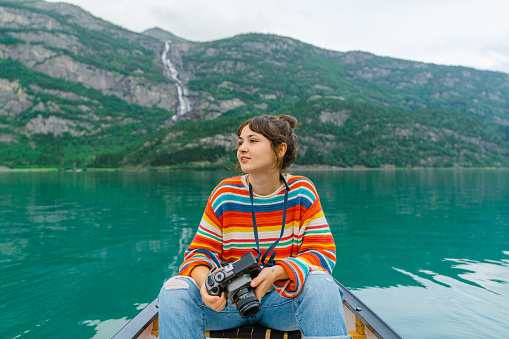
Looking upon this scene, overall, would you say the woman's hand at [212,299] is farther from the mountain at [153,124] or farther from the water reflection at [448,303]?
the mountain at [153,124]

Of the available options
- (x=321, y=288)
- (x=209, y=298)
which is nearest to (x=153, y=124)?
(x=209, y=298)

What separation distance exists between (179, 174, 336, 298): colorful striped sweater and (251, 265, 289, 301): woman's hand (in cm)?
38

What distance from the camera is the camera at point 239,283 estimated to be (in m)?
2.03

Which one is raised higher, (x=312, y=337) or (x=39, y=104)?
(x=39, y=104)

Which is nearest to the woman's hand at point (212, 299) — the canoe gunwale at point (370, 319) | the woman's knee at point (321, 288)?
the woman's knee at point (321, 288)

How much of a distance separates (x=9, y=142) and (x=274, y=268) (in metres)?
→ 167

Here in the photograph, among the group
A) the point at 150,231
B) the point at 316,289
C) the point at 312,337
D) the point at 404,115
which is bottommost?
the point at 150,231

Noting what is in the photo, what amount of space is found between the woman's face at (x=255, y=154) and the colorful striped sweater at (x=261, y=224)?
8.6 inches

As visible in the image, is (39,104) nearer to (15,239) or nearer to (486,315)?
(15,239)

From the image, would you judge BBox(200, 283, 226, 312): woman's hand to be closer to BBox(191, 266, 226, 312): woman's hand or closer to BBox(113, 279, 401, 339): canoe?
BBox(191, 266, 226, 312): woman's hand

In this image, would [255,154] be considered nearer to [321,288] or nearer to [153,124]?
[321,288]

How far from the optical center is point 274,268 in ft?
7.11

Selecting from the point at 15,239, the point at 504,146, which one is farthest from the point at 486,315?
the point at 504,146

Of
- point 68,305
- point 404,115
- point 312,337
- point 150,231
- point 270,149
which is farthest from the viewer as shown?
point 404,115
